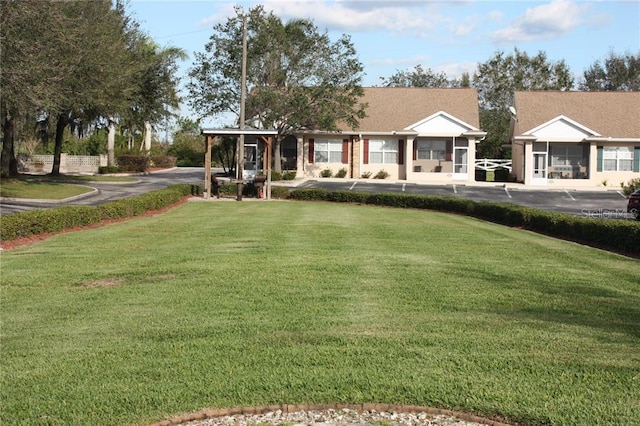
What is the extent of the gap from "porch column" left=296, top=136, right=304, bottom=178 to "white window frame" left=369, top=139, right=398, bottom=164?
4560 mm

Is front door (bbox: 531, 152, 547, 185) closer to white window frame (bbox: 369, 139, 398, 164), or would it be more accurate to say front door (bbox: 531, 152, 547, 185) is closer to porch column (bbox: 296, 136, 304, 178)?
white window frame (bbox: 369, 139, 398, 164)

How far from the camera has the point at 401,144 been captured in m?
48.8

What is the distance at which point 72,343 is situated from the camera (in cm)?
695

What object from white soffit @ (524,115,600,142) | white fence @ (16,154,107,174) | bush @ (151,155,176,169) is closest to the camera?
white soffit @ (524,115,600,142)

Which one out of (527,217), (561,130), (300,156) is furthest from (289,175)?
(527,217)

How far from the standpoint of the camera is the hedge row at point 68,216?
15914mm

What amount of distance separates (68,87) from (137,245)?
2049 centimetres

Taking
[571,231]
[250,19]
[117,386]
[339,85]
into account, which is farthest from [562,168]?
[117,386]

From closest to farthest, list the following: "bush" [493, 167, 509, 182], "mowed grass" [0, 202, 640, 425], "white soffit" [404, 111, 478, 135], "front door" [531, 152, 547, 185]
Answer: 1. "mowed grass" [0, 202, 640, 425]
2. "front door" [531, 152, 547, 185]
3. "white soffit" [404, 111, 478, 135]
4. "bush" [493, 167, 509, 182]

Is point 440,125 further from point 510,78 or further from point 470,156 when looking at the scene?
point 510,78

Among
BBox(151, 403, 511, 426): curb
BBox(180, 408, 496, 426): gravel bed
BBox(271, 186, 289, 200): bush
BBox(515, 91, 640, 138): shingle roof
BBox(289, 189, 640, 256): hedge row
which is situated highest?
BBox(515, 91, 640, 138): shingle roof

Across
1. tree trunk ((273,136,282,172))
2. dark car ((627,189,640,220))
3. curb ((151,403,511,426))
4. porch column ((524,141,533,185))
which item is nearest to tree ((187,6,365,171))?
tree trunk ((273,136,282,172))

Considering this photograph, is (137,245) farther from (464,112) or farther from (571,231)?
(464,112)

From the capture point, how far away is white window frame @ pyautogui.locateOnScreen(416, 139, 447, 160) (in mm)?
48312
